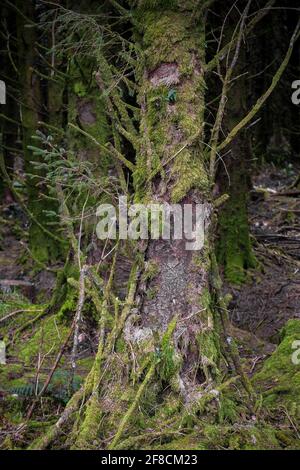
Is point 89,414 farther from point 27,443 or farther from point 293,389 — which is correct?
point 293,389

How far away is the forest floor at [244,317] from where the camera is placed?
4.40 metres

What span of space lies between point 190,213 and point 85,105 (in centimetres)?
309

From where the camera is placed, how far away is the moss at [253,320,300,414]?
14.0 ft

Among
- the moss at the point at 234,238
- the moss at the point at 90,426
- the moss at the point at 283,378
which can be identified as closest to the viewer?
the moss at the point at 90,426

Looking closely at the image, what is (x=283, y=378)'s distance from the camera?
462 centimetres

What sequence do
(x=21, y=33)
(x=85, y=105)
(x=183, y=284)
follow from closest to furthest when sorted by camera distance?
(x=183, y=284), (x=85, y=105), (x=21, y=33)

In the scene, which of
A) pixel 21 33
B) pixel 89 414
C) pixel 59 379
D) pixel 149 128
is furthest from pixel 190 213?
pixel 21 33

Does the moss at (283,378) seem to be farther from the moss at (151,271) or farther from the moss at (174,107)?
the moss at (174,107)

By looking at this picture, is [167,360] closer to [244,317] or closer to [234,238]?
[244,317]

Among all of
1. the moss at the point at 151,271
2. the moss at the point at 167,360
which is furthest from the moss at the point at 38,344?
the moss at the point at 167,360

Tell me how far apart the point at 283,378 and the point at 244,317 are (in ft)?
8.90

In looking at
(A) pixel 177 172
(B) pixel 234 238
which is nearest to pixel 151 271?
(A) pixel 177 172

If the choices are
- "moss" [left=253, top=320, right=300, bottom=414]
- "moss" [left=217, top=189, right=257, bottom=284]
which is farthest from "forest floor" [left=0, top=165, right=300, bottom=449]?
"moss" [left=217, top=189, right=257, bottom=284]
